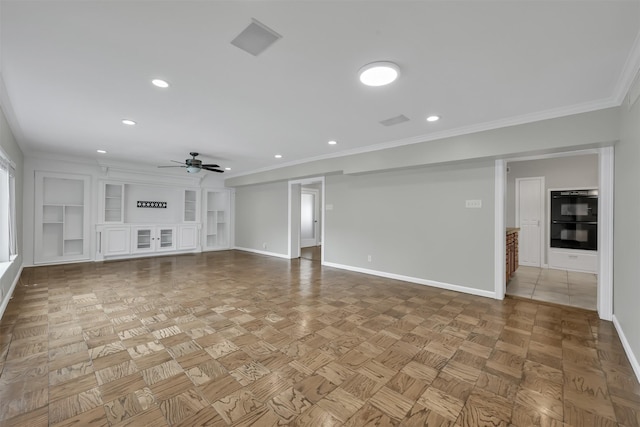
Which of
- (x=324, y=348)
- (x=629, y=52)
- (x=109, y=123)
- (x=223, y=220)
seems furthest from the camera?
(x=223, y=220)

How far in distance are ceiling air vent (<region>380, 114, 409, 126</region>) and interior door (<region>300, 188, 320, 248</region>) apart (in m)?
6.24

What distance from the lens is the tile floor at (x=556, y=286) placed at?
3783 millimetres

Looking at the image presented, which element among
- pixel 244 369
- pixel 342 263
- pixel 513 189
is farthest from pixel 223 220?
pixel 513 189

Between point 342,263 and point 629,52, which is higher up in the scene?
point 629,52

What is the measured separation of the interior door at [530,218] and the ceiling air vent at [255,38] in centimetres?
663

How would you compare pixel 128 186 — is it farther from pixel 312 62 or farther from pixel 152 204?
pixel 312 62

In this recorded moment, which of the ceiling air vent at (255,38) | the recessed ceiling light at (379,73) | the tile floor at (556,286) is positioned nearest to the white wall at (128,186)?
the ceiling air vent at (255,38)

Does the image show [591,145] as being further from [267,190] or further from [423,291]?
[267,190]

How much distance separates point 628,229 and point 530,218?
4223 millimetres

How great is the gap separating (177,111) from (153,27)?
5.18ft

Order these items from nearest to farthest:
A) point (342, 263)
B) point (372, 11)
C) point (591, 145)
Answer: point (372, 11) → point (591, 145) → point (342, 263)

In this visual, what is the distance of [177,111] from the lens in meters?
3.18

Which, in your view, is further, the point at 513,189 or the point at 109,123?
the point at 513,189

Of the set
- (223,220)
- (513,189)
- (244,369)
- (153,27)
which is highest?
(153,27)
